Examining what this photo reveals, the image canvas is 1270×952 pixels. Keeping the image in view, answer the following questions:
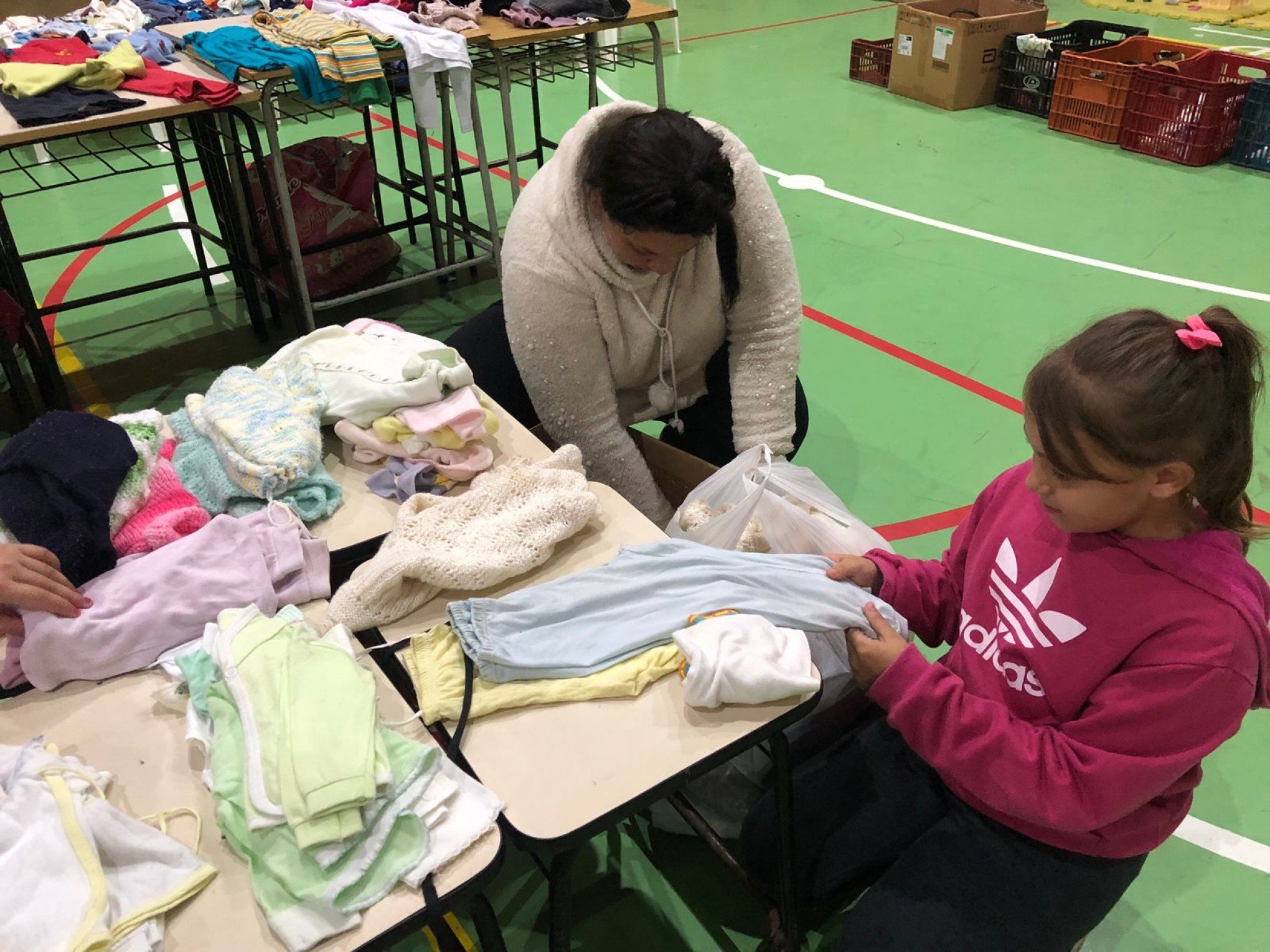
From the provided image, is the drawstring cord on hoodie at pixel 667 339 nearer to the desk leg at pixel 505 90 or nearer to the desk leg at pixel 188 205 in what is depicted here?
the desk leg at pixel 505 90

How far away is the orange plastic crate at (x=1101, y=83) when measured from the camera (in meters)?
4.80

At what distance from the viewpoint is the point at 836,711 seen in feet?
5.67

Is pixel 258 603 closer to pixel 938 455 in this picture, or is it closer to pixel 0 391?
pixel 938 455

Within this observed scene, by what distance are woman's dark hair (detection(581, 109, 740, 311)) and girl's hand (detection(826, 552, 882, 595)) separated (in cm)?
66

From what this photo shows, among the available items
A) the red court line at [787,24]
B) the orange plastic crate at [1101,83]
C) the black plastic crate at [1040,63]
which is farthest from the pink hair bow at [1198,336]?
the red court line at [787,24]

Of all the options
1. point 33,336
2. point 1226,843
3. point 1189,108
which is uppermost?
point 1189,108

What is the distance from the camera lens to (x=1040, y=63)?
518cm

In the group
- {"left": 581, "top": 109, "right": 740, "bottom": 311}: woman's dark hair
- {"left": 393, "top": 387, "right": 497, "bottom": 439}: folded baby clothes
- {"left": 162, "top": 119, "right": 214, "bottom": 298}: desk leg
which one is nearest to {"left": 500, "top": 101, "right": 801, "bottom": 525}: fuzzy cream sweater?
{"left": 581, "top": 109, "right": 740, "bottom": 311}: woman's dark hair

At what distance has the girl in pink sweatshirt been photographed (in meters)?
1.10

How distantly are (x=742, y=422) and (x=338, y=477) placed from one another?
3.10 feet

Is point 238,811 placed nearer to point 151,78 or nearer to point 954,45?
point 151,78

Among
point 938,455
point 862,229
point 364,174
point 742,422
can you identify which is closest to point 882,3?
point 862,229

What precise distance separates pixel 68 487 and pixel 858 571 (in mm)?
1223

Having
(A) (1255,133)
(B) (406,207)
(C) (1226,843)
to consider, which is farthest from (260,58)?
(A) (1255,133)
